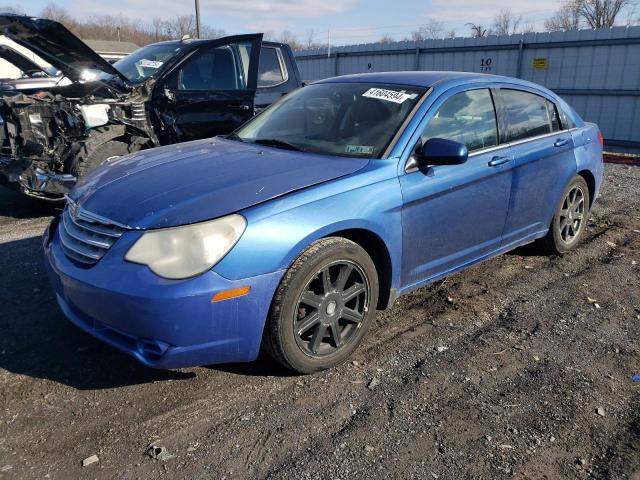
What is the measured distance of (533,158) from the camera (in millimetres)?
4406

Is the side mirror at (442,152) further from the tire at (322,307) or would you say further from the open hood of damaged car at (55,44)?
the open hood of damaged car at (55,44)

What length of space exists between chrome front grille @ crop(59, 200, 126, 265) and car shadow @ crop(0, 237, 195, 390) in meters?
0.68

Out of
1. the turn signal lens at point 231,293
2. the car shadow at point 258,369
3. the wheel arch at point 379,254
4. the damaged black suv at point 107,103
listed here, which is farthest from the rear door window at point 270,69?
the turn signal lens at point 231,293

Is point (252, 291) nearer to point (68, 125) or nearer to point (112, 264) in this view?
point (112, 264)

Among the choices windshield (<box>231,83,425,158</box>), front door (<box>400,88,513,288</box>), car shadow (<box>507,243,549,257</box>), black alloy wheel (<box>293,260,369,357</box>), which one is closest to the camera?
black alloy wheel (<box>293,260,369,357</box>)

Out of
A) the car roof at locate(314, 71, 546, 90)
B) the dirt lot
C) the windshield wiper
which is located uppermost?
the car roof at locate(314, 71, 546, 90)

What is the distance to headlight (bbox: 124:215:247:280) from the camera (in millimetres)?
2629

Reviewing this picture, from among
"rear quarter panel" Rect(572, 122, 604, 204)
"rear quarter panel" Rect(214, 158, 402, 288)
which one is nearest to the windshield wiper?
"rear quarter panel" Rect(214, 158, 402, 288)

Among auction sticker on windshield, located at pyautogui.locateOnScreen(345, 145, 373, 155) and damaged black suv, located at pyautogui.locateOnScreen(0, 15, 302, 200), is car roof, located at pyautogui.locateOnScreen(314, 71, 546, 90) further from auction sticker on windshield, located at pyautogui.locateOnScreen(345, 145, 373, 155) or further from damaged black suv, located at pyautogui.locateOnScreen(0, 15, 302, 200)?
damaged black suv, located at pyautogui.locateOnScreen(0, 15, 302, 200)

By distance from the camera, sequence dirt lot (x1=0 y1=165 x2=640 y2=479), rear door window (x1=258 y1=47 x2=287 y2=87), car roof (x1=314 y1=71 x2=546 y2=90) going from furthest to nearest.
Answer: rear door window (x1=258 y1=47 x2=287 y2=87)
car roof (x1=314 y1=71 x2=546 y2=90)
dirt lot (x1=0 y1=165 x2=640 y2=479)

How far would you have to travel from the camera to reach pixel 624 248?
5.50 metres

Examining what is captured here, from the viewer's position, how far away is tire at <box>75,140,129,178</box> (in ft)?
19.6

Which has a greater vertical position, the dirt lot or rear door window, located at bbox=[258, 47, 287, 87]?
rear door window, located at bbox=[258, 47, 287, 87]

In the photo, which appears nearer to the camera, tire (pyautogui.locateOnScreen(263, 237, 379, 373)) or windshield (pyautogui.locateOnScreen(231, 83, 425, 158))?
tire (pyautogui.locateOnScreen(263, 237, 379, 373))
